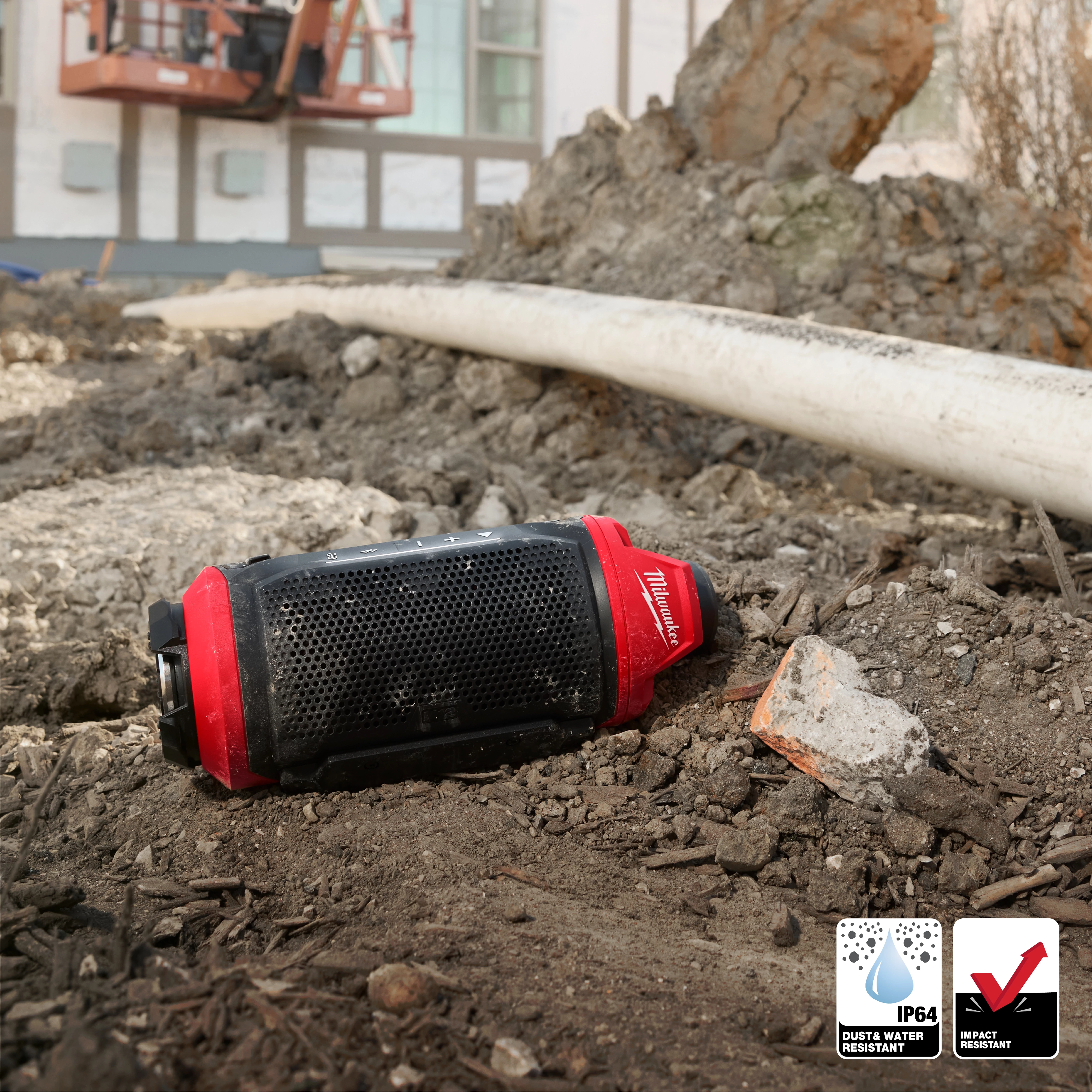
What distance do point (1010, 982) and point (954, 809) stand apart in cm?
33

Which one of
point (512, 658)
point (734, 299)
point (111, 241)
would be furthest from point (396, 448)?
point (111, 241)

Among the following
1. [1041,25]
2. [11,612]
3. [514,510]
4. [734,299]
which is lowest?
[11,612]

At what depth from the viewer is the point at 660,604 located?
2084 millimetres

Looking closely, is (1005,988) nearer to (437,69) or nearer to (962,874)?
(962,874)

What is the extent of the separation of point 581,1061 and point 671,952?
31 cm

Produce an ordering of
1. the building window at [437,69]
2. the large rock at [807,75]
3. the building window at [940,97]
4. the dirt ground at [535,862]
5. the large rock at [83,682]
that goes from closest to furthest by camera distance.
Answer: the dirt ground at [535,862], the large rock at [83,682], the large rock at [807,75], the building window at [940,97], the building window at [437,69]

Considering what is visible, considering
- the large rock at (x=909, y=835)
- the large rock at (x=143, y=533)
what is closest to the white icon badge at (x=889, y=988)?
the large rock at (x=909, y=835)

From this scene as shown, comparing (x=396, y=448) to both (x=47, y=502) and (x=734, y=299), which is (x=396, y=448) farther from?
(x=734, y=299)

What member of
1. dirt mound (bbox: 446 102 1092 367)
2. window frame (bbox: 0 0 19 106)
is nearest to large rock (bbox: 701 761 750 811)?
dirt mound (bbox: 446 102 1092 367)

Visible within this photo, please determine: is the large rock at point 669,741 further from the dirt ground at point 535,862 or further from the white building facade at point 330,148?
the white building facade at point 330,148

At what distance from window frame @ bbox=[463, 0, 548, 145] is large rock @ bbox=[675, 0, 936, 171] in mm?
8599

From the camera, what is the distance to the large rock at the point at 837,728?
A: 6.25 feet

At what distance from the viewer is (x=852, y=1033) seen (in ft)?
4.68

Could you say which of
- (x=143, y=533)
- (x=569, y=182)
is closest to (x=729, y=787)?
(x=143, y=533)
